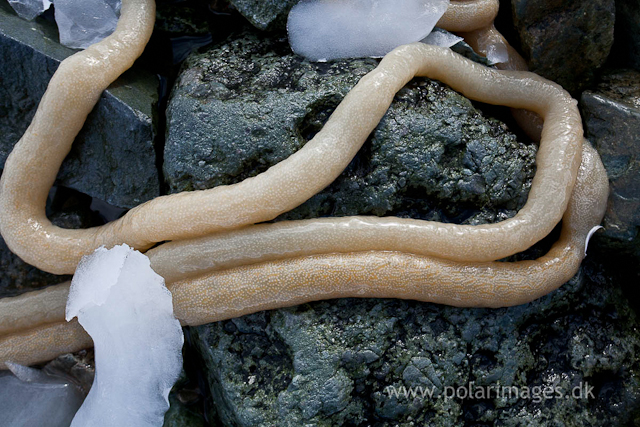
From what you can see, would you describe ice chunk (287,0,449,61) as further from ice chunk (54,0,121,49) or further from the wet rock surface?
ice chunk (54,0,121,49)

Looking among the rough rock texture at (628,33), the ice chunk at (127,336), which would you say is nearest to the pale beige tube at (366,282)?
the ice chunk at (127,336)

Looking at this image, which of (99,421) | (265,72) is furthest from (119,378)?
(265,72)

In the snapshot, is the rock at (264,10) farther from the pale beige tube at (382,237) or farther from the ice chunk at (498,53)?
the ice chunk at (498,53)

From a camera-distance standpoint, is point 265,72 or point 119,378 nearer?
point 119,378

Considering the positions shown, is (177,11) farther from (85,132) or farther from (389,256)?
(389,256)

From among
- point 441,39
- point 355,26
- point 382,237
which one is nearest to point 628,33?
point 441,39

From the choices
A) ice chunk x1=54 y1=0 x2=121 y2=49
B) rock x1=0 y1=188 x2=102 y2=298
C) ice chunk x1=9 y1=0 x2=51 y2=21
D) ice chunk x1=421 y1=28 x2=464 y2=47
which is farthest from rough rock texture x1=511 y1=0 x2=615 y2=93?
rock x1=0 y1=188 x2=102 y2=298

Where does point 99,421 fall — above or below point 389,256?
below

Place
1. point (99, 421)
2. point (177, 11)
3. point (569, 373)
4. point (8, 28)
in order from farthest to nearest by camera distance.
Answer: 1. point (177, 11)
2. point (8, 28)
3. point (569, 373)
4. point (99, 421)
